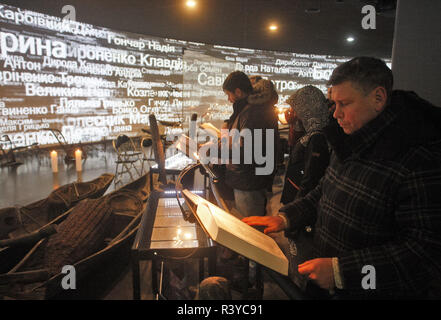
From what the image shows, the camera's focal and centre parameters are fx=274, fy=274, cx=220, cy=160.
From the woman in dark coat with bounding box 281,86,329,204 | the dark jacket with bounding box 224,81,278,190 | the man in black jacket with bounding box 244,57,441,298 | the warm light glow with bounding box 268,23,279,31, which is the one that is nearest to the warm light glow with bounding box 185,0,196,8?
the warm light glow with bounding box 268,23,279,31

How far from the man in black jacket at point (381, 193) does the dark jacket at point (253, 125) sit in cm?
115

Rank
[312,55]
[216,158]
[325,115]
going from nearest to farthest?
[325,115]
[216,158]
[312,55]

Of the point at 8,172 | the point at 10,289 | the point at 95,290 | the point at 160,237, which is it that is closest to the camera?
the point at 160,237

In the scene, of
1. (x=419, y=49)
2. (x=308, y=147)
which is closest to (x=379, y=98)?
(x=308, y=147)

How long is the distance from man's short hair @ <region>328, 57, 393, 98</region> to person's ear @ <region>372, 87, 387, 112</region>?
0.5 inches

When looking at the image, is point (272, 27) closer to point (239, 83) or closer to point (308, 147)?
point (239, 83)

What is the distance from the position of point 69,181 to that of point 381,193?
5362mm

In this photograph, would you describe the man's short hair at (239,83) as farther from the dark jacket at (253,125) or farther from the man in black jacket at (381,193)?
the man in black jacket at (381,193)

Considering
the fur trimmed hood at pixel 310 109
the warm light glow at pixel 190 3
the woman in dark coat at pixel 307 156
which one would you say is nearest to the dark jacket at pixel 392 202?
the woman in dark coat at pixel 307 156

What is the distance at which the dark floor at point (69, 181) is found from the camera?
2.15m

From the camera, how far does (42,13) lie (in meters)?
5.79

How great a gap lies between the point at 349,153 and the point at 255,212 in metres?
1.43

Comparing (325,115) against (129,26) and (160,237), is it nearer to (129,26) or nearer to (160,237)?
(160,237)

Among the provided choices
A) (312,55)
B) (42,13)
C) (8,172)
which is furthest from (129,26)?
(312,55)
